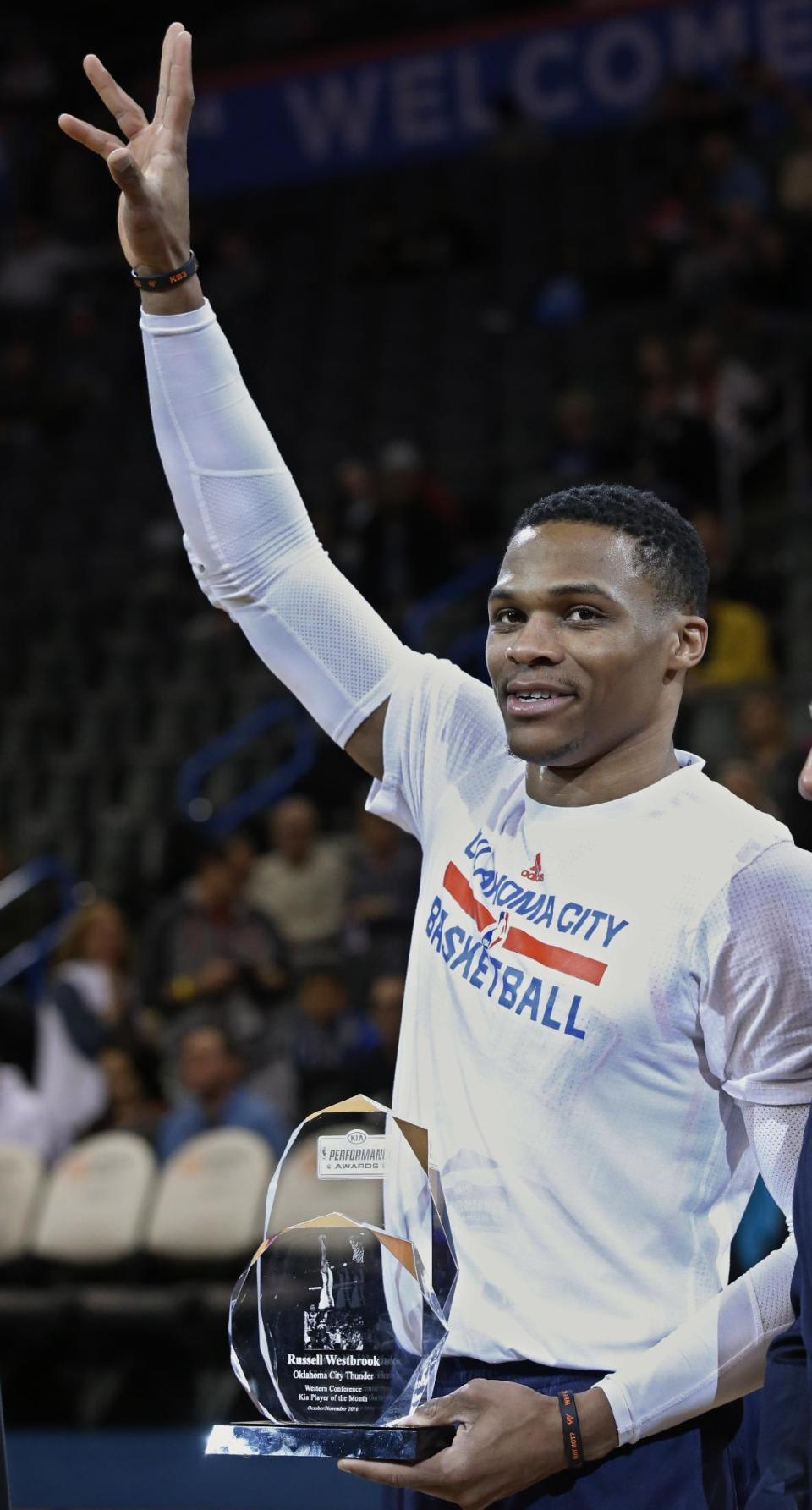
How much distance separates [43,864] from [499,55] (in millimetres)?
8048

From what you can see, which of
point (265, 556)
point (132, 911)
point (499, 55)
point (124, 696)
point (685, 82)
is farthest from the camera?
point (499, 55)

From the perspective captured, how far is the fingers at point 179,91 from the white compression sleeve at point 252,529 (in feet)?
0.67

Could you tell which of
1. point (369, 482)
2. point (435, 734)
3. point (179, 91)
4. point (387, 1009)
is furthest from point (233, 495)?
point (369, 482)

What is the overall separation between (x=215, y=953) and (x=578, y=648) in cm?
580

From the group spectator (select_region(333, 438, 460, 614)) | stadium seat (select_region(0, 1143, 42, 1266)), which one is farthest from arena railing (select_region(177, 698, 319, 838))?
stadium seat (select_region(0, 1143, 42, 1266))

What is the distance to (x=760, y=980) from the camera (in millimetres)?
1757

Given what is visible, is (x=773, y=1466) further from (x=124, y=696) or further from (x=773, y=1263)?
(x=124, y=696)

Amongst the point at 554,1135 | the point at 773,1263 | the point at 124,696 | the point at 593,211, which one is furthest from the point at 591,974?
the point at 593,211

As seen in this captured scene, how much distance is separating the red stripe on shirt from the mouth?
20 centimetres

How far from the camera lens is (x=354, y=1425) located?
1.66m

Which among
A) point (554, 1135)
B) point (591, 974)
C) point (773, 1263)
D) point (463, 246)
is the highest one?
point (463, 246)

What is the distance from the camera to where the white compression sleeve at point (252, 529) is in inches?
80.8

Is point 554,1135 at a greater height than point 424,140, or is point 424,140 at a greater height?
point 424,140

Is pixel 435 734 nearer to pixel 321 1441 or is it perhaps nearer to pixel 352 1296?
pixel 352 1296
